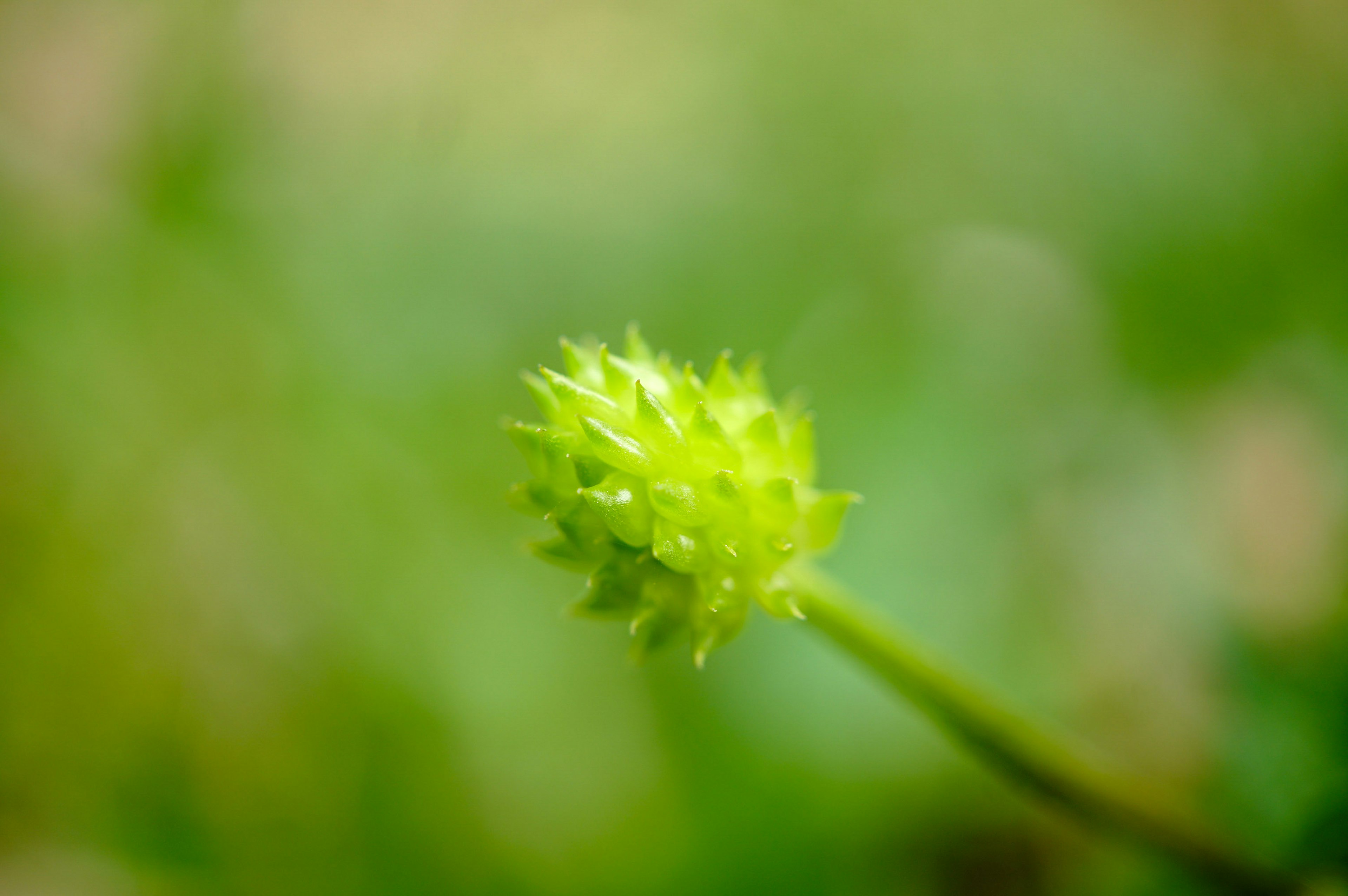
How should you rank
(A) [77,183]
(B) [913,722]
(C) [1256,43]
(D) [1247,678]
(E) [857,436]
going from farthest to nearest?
(C) [1256,43], (A) [77,183], (E) [857,436], (B) [913,722], (D) [1247,678]

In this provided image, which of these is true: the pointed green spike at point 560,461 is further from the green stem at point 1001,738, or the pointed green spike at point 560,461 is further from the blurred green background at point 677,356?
the blurred green background at point 677,356

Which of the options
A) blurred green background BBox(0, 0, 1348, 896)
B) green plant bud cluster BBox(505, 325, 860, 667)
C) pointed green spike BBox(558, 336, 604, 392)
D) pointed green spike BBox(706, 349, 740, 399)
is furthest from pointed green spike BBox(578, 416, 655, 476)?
blurred green background BBox(0, 0, 1348, 896)

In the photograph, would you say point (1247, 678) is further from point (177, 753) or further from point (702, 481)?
point (177, 753)

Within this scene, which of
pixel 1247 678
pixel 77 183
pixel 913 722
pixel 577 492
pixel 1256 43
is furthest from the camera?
pixel 1256 43

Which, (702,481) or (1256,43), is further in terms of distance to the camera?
(1256,43)

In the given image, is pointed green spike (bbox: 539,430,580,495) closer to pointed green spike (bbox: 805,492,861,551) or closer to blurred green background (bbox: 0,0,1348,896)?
pointed green spike (bbox: 805,492,861,551)

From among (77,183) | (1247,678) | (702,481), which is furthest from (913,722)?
(77,183)

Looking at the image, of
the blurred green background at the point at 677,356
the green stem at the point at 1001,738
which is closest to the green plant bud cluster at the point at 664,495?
the green stem at the point at 1001,738
